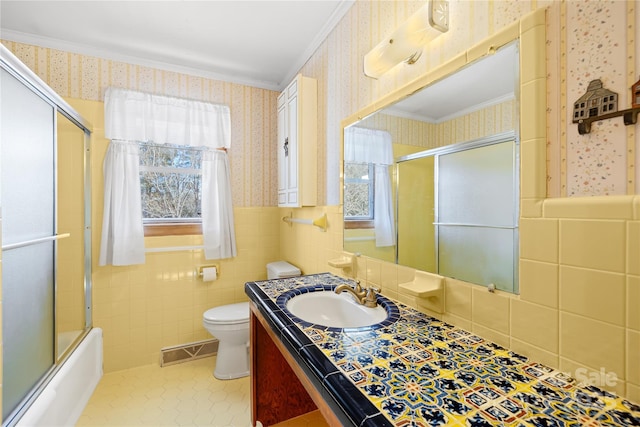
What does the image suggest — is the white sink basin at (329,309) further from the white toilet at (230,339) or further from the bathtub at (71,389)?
the bathtub at (71,389)

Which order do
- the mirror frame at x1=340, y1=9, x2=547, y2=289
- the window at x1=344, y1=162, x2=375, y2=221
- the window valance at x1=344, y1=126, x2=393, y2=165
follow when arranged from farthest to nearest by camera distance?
the window at x1=344, y1=162, x2=375, y2=221 → the window valance at x1=344, y1=126, x2=393, y2=165 → the mirror frame at x1=340, y1=9, x2=547, y2=289

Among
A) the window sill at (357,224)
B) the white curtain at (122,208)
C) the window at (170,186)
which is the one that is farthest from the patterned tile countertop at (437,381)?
the window at (170,186)

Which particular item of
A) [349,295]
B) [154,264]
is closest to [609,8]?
[349,295]

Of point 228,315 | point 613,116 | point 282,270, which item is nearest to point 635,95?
point 613,116

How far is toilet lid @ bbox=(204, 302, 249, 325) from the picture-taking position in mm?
2129

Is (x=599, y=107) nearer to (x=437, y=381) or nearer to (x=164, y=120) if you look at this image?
(x=437, y=381)

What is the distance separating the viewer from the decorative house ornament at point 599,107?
650 mm

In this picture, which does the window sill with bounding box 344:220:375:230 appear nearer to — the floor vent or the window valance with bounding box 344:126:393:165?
the window valance with bounding box 344:126:393:165

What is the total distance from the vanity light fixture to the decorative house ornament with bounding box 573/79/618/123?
56cm

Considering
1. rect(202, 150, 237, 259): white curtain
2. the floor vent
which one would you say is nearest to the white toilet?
the floor vent

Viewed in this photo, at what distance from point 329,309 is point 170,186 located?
1799mm

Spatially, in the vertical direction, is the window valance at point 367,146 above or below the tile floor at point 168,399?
above

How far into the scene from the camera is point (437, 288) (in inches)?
43.2

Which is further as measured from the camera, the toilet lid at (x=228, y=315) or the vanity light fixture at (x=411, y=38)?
the toilet lid at (x=228, y=315)
